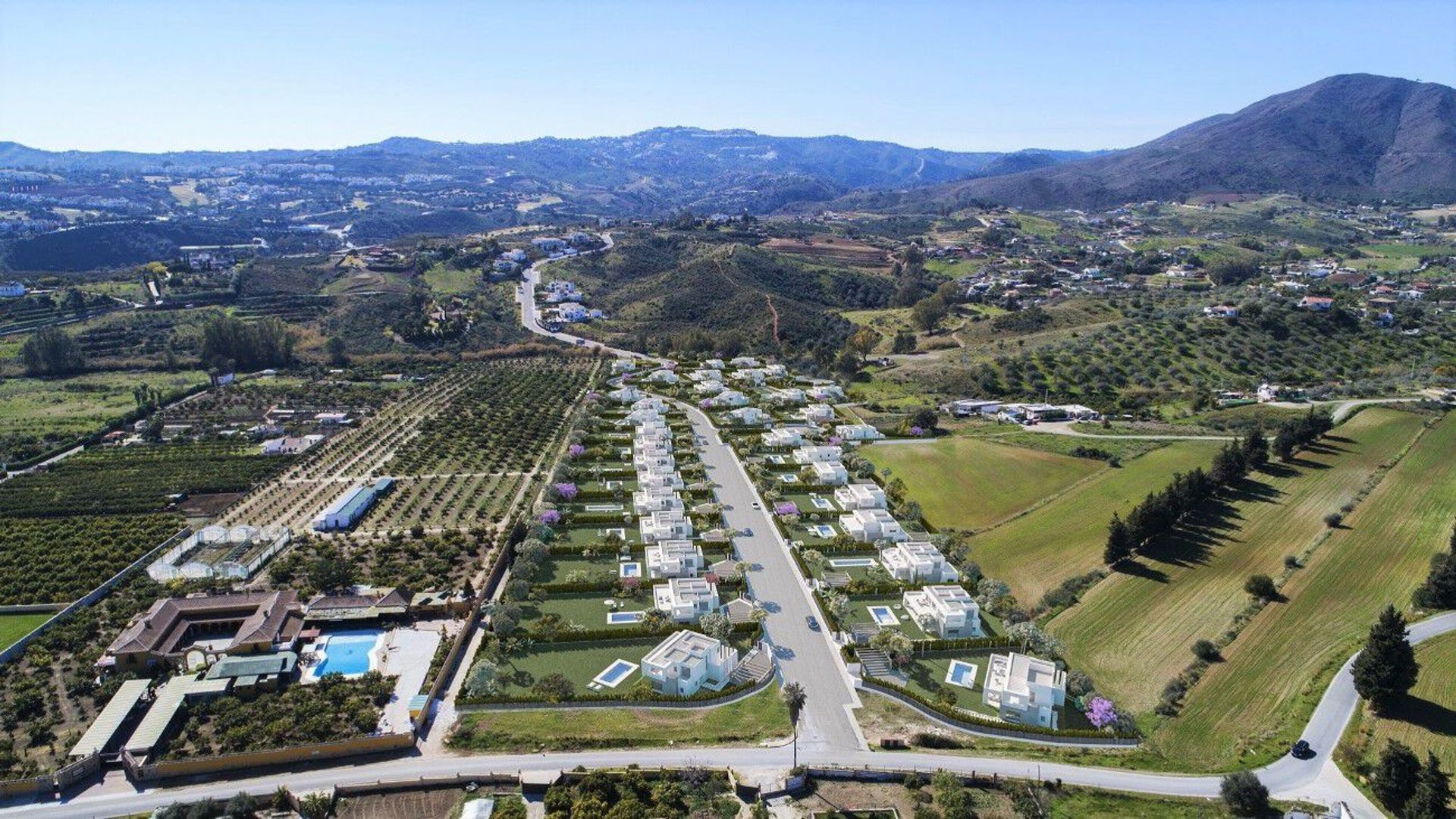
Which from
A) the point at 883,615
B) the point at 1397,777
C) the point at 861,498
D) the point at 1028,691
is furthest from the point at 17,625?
the point at 1397,777

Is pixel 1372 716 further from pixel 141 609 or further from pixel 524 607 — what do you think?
pixel 141 609

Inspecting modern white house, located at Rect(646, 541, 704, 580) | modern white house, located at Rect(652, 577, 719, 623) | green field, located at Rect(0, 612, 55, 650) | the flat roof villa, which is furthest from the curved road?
green field, located at Rect(0, 612, 55, 650)

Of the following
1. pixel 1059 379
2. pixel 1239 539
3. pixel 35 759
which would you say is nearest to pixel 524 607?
pixel 35 759

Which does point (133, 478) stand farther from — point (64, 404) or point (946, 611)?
point (946, 611)

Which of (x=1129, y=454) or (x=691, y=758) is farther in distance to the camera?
(x=1129, y=454)

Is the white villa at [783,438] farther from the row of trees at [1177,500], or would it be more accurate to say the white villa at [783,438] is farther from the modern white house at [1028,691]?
the modern white house at [1028,691]

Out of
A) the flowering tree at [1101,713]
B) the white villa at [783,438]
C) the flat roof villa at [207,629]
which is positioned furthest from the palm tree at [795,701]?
the white villa at [783,438]
